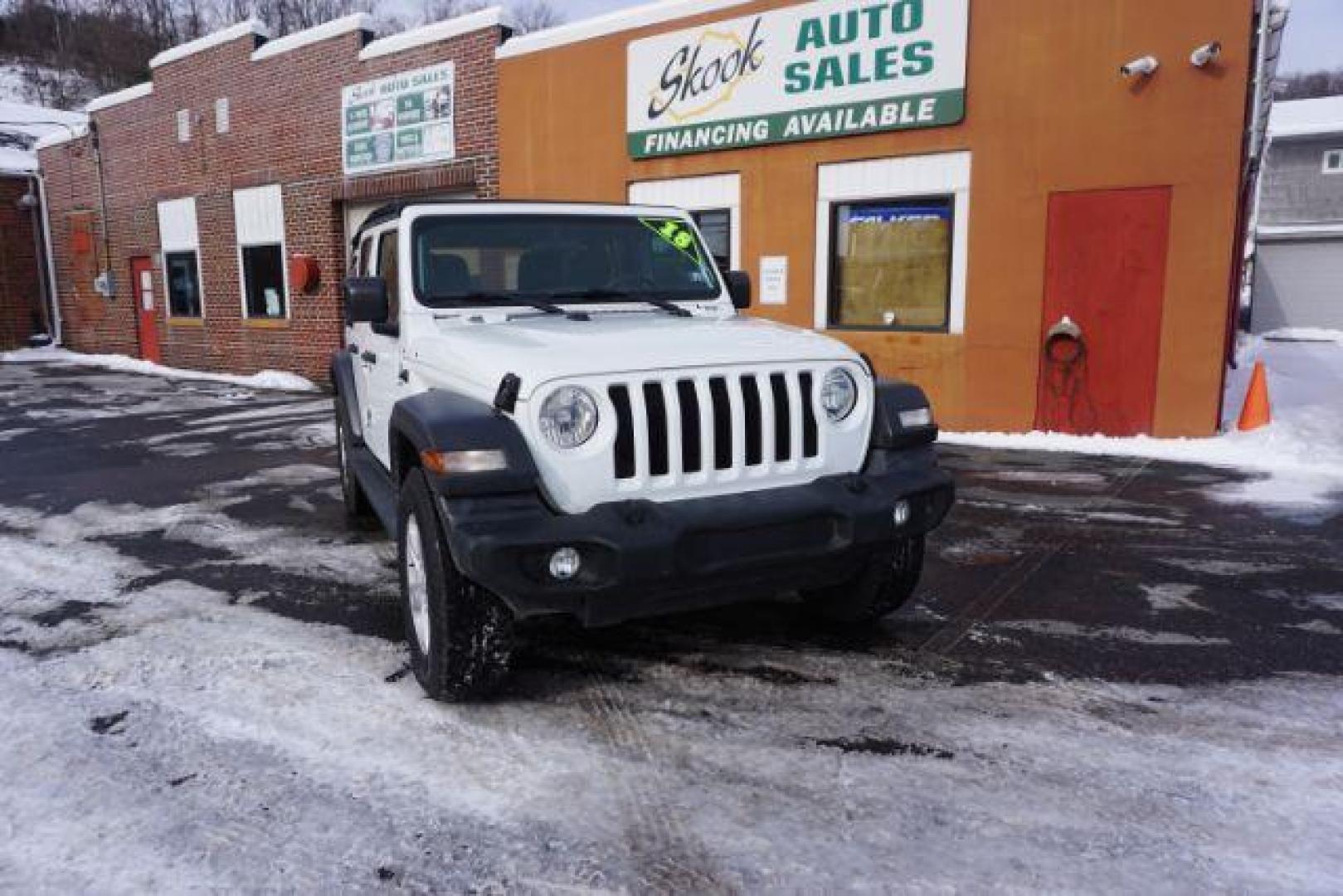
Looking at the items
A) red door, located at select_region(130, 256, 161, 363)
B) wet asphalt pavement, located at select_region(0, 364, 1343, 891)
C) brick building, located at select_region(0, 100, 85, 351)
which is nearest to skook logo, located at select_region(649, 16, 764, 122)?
wet asphalt pavement, located at select_region(0, 364, 1343, 891)

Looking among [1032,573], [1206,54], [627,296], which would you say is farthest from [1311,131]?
[627,296]

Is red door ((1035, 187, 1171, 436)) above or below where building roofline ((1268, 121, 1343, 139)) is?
below

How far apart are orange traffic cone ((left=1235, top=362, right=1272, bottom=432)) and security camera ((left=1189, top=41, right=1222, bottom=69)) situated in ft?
9.55

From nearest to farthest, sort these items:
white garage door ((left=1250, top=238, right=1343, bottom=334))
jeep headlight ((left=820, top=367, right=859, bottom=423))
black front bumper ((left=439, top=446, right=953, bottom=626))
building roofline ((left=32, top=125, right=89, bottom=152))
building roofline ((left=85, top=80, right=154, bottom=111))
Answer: black front bumper ((left=439, top=446, right=953, bottom=626)) < jeep headlight ((left=820, top=367, right=859, bottom=423)) < building roofline ((left=85, top=80, right=154, bottom=111)) < building roofline ((left=32, top=125, right=89, bottom=152)) < white garage door ((left=1250, top=238, right=1343, bottom=334))

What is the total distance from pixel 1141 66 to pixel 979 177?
1618 mm

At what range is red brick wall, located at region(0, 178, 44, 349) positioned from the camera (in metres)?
21.5

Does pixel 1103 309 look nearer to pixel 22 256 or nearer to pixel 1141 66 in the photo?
pixel 1141 66

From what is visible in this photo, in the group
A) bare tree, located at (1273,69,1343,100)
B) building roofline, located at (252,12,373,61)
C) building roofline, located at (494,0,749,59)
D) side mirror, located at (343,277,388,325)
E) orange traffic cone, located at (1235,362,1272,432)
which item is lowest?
orange traffic cone, located at (1235,362,1272,432)

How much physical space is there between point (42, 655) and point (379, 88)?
11.9 metres

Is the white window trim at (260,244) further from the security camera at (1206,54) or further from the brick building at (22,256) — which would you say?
the security camera at (1206,54)

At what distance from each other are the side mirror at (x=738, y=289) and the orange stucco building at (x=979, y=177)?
509 centimetres

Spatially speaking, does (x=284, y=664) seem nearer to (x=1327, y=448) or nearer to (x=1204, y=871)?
(x=1204, y=871)

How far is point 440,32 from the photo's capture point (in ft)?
43.8

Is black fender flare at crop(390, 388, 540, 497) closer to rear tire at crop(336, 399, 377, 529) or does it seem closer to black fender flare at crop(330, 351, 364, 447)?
black fender flare at crop(330, 351, 364, 447)
